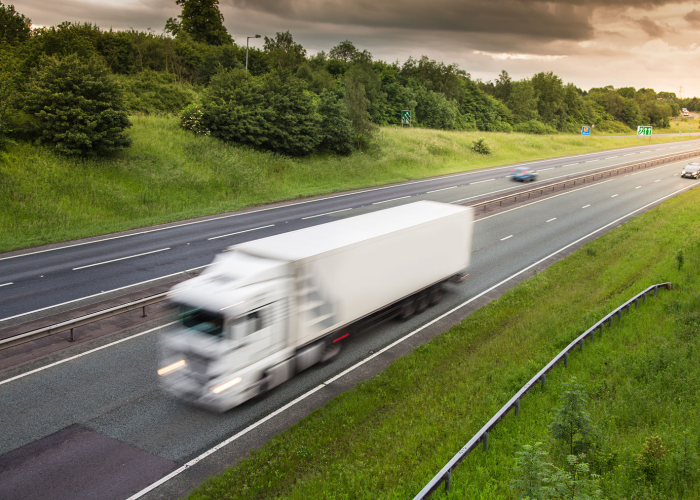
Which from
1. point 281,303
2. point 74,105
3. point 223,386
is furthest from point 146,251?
point 74,105

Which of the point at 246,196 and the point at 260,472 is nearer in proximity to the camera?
the point at 260,472

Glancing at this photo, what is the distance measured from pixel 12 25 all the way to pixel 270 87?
35148 millimetres

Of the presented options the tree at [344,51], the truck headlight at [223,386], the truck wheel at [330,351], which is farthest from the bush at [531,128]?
the truck headlight at [223,386]

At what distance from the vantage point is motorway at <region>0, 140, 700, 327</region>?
16688 millimetres

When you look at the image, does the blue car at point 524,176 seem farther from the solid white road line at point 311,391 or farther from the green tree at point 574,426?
the green tree at point 574,426

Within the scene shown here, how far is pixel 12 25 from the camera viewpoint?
180 feet

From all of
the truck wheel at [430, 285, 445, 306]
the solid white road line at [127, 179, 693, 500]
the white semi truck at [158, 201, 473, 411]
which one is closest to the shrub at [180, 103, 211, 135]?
the solid white road line at [127, 179, 693, 500]

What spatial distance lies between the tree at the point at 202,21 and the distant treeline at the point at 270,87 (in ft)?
0.58

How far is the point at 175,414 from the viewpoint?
10.0m

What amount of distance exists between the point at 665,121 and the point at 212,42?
119 metres

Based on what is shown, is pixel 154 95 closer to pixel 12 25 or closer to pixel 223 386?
pixel 12 25

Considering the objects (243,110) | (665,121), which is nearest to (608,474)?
(243,110)

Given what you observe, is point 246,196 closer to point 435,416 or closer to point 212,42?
point 435,416

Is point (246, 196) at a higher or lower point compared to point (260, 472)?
higher
